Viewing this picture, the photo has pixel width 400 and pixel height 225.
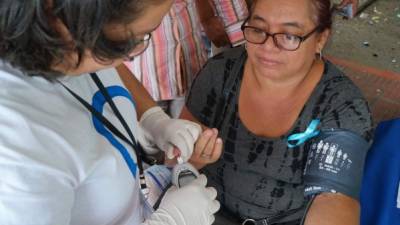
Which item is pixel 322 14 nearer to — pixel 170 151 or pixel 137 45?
pixel 170 151

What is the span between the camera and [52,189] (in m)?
0.70

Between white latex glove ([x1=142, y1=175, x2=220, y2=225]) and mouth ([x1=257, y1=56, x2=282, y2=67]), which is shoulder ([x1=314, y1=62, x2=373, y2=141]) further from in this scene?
white latex glove ([x1=142, y1=175, x2=220, y2=225])

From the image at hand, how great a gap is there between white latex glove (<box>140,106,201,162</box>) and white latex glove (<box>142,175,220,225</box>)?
10 cm

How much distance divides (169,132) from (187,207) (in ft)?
0.76

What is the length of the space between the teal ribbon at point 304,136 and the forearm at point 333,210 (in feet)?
0.62

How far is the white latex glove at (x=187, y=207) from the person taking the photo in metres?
1.10

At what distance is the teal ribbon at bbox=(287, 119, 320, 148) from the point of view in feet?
4.89

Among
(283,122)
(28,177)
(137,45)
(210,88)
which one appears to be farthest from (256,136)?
(28,177)

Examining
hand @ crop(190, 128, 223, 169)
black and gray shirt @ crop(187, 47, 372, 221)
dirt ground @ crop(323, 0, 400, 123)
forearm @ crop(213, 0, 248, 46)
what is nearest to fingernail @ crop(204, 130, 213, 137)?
hand @ crop(190, 128, 223, 169)

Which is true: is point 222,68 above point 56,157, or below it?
below

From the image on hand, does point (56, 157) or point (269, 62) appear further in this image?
point (269, 62)

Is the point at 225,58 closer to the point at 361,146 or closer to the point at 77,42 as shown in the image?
the point at 361,146

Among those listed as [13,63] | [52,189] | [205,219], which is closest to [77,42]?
[13,63]

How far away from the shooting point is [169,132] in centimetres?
131
